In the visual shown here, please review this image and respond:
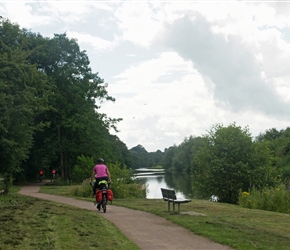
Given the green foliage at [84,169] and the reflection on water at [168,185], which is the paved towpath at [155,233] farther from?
the green foliage at [84,169]

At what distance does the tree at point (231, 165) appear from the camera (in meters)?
30.2

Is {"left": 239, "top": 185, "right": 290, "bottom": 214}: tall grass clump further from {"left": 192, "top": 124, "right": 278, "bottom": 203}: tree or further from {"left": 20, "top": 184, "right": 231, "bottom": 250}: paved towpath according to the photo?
{"left": 192, "top": 124, "right": 278, "bottom": 203}: tree

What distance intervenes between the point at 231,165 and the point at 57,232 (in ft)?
72.7

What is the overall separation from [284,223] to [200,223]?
2612 mm

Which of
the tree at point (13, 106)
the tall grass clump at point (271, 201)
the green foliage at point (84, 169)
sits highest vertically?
the tree at point (13, 106)

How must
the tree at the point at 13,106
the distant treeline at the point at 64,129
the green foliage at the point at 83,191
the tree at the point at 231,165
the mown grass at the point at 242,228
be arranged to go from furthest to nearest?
the tree at the point at 231,165, the green foliage at the point at 83,191, the distant treeline at the point at 64,129, the tree at the point at 13,106, the mown grass at the point at 242,228

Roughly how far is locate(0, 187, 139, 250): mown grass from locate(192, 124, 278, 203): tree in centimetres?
→ 1872

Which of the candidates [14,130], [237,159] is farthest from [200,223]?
[237,159]

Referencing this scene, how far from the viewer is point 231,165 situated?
30344 mm

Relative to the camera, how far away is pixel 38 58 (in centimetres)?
4266

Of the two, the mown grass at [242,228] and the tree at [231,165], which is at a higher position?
the tree at [231,165]

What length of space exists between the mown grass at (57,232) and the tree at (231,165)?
737 inches

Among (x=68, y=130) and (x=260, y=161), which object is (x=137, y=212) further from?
(x=68, y=130)

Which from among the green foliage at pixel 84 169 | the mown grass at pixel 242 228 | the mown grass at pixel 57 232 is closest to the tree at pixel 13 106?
the mown grass at pixel 57 232
